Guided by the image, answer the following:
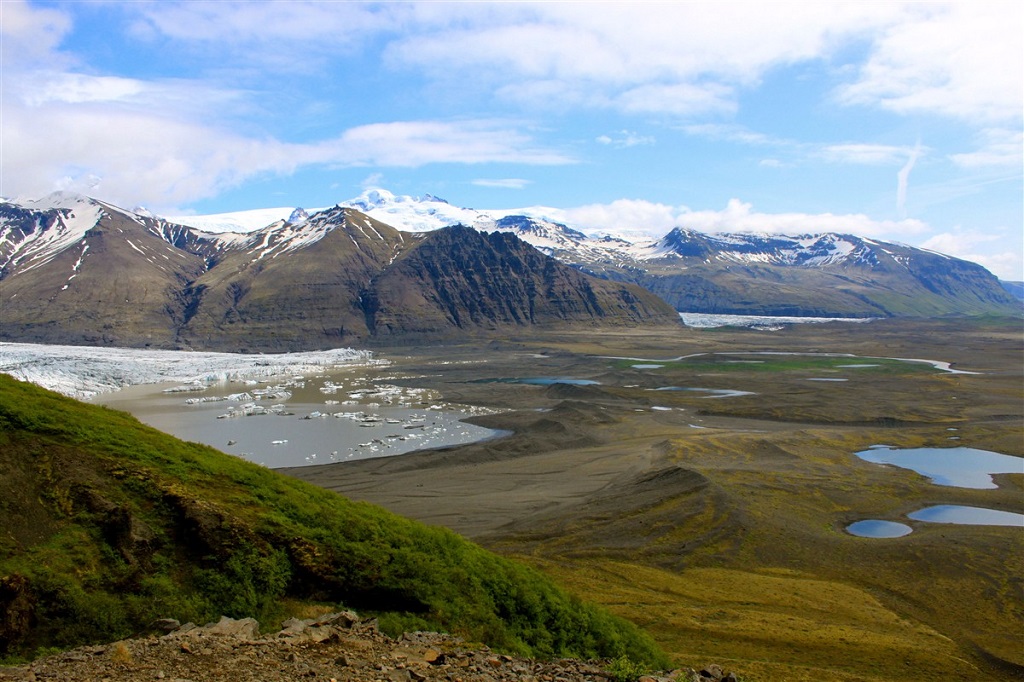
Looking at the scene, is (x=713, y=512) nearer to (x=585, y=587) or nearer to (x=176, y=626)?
(x=585, y=587)

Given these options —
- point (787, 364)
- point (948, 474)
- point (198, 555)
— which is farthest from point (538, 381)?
point (198, 555)

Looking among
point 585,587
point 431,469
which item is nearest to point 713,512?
point 585,587

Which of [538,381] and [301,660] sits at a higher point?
[301,660]

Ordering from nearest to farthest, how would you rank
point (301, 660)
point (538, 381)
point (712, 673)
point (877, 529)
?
point (301, 660) < point (712, 673) < point (877, 529) < point (538, 381)

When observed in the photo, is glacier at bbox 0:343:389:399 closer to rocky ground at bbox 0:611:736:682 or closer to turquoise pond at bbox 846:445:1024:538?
rocky ground at bbox 0:611:736:682

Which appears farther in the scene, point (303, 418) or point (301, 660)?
point (303, 418)

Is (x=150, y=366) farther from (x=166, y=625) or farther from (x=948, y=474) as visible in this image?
(x=166, y=625)
